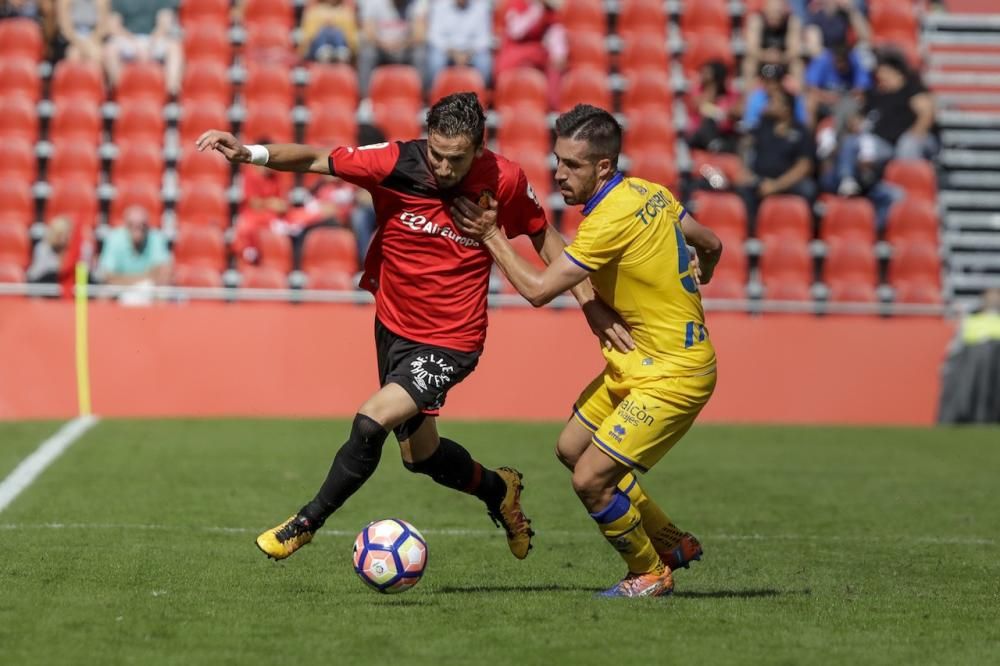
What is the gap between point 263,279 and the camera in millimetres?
17859

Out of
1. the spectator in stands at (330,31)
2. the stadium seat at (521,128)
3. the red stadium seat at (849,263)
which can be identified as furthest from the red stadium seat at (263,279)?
the red stadium seat at (849,263)

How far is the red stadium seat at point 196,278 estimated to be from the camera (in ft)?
58.0

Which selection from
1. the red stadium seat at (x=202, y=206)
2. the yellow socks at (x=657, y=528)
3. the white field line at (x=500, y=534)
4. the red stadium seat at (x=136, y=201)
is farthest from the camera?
the red stadium seat at (x=202, y=206)

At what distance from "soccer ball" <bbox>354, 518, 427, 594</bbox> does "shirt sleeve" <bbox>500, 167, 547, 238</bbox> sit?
1.55 m

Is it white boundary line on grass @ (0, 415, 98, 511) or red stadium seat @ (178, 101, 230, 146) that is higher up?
red stadium seat @ (178, 101, 230, 146)

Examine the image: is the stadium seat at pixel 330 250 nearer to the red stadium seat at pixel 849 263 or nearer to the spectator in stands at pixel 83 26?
the spectator in stands at pixel 83 26

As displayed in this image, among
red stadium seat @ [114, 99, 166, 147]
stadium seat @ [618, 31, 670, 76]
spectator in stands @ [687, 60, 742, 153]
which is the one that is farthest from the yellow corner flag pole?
stadium seat @ [618, 31, 670, 76]

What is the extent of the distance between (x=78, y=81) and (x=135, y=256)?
362 cm

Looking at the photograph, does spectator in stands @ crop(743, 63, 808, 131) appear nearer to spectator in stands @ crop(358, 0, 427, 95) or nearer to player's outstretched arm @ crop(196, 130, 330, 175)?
spectator in stands @ crop(358, 0, 427, 95)

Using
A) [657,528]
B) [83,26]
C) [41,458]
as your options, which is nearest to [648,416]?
[657,528]

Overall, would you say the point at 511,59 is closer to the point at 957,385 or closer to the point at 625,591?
the point at 957,385

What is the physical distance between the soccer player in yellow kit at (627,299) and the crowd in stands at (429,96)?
1128 centimetres

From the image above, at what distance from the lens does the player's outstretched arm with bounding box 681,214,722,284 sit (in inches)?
296

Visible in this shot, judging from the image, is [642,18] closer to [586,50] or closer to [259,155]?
[586,50]
